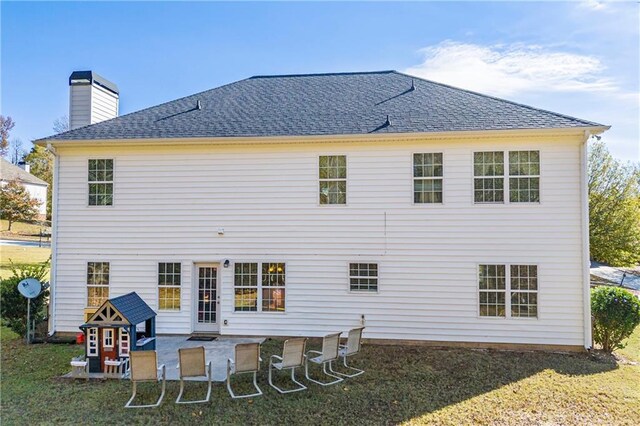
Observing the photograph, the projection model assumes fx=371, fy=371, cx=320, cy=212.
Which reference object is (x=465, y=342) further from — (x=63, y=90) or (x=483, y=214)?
(x=63, y=90)

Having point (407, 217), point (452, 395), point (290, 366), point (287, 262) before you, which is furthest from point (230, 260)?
point (452, 395)

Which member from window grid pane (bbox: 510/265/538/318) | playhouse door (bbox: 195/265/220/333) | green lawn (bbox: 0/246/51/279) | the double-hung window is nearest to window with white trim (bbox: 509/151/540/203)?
the double-hung window

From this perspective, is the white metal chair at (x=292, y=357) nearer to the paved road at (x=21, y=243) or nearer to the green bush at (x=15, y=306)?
the green bush at (x=15, y=306)

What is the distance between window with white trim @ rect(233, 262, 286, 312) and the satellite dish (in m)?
5.13

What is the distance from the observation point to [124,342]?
7.36 meters

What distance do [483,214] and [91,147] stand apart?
1125cm

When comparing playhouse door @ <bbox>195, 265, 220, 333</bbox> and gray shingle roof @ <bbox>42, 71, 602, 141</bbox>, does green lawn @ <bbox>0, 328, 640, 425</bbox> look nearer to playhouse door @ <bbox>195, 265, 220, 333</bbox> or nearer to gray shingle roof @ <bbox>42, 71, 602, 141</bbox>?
playhouse door @ <bbox>195, 265, 220, 333</bbox>

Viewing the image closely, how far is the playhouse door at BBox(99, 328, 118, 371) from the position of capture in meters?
7.34

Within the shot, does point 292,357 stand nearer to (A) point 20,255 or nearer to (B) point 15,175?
(A) point 20,255

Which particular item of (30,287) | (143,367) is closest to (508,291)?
(143,367)

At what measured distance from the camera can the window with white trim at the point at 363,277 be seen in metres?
10.2

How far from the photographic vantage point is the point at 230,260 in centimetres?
1057

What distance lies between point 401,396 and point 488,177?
242 inches

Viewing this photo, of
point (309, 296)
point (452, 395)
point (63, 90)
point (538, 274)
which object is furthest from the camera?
point (63, 90)
